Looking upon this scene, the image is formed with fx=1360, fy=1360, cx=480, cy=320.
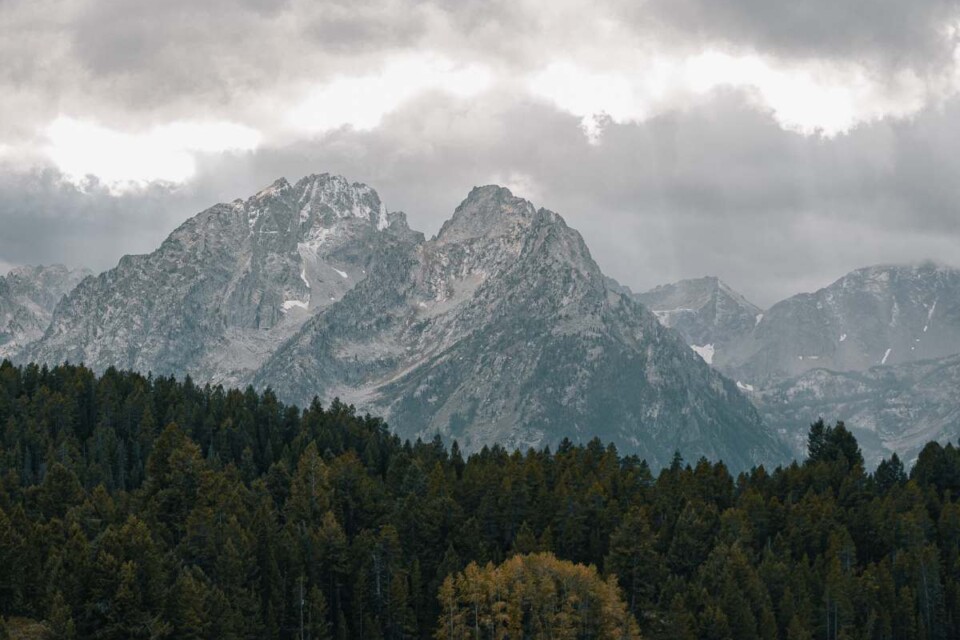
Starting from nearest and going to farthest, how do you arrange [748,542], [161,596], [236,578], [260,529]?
[161,596]
[236,578]
[260,529]
[748,542]

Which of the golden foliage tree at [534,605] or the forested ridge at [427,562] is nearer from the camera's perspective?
the forested ridge at [427,562]

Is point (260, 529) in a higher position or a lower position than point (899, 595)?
higher

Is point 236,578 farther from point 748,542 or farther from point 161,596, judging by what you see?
point 748,542

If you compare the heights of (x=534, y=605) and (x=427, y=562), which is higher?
(x=427, y=562)

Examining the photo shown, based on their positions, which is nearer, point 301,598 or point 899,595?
point 301,598

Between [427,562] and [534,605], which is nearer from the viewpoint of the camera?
[534,605]

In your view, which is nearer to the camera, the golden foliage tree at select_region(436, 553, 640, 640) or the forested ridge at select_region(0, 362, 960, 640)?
the forested ridge at select_region(0, 362, 960, 640)

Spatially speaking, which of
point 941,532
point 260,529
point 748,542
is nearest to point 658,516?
point 748,542

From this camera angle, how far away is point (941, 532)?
19800cm

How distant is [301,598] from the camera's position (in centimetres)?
15962

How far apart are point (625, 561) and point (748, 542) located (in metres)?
22.1

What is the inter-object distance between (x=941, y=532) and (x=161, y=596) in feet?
379

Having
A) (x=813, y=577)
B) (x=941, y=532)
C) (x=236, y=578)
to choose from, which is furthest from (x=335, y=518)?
(x=941, y=532)

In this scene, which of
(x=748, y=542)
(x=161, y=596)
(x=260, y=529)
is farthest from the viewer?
(x=748, y=542)
